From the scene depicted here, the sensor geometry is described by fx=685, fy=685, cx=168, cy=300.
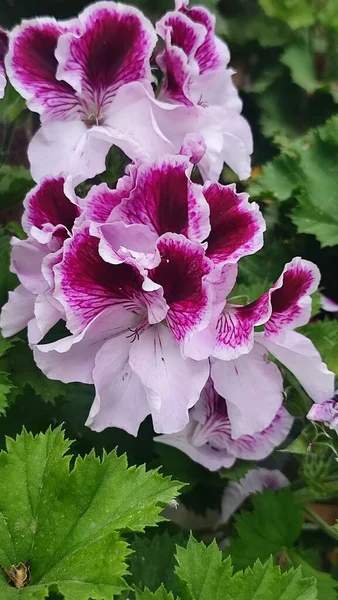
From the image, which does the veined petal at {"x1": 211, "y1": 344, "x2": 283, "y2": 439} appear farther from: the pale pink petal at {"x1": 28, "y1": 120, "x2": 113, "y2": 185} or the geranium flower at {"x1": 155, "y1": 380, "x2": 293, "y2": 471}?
the pale pink petal at {"x1": 28, "y1": 120, "x2": 113, "y2": 185}

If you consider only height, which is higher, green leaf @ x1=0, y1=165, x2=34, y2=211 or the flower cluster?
the flower cluster

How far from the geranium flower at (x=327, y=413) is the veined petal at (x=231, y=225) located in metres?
0.20

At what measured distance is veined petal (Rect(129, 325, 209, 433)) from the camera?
1.99ft

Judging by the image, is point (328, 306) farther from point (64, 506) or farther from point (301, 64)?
point (301, 64)

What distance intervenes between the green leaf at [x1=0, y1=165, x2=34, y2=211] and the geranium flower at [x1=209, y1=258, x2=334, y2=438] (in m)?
0.44

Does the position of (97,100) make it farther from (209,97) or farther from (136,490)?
(136,490)

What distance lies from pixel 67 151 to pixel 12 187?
296 millimetres

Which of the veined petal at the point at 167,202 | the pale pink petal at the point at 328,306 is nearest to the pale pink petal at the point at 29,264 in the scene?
the veined petal at the point at 167,202

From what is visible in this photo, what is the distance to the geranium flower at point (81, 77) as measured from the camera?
0.66m

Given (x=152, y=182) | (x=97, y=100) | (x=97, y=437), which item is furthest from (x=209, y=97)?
(x=97, y=437)

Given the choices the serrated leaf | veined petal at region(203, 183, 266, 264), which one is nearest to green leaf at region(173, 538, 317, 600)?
the serrated leaf

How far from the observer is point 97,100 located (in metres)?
0.73

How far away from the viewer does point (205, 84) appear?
79cm

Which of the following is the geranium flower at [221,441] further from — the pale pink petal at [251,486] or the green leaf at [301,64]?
the green leaf at [301,64]
